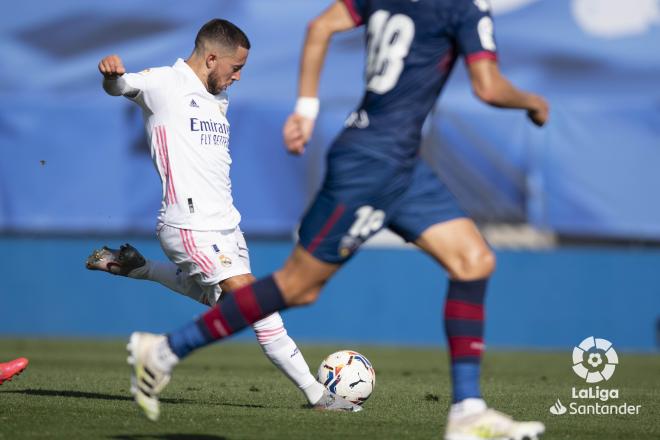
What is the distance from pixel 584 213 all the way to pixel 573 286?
236 centimetres

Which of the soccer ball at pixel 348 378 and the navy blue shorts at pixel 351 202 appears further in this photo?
the soccer ball at pixel 348 378

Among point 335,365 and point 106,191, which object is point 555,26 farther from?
point 335,365

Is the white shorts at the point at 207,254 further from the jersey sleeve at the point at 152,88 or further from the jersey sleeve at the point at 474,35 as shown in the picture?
the jersey sleeve at the point at 474,35

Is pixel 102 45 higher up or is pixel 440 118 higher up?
pixel 102 45

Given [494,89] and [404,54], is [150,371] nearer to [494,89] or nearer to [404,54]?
[404,54]

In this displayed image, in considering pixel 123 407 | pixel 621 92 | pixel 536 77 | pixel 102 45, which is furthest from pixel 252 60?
pixel 123 407

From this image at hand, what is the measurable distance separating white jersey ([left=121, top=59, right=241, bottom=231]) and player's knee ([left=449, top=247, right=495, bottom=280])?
88.6 inches

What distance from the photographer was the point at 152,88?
727 centimetres

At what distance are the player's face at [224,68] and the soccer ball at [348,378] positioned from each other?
1.89m

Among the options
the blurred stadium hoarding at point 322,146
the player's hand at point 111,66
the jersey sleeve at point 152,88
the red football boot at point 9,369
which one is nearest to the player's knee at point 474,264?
the player's hand at point 111,66

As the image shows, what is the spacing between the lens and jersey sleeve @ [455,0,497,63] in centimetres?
525

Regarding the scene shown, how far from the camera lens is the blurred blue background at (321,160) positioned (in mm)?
17734

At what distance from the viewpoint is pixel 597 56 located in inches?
866

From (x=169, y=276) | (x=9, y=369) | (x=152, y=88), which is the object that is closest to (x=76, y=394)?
(x=9, y=369)
